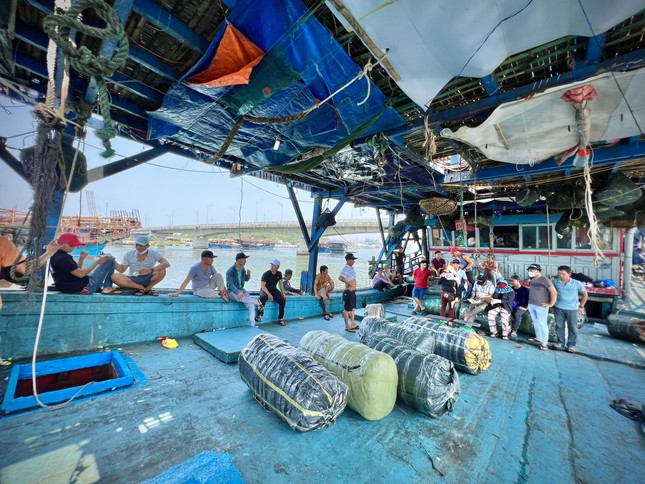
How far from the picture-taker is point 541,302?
5.20m

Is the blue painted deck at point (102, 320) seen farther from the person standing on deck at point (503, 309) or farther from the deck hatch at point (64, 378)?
the person standing on deck at point (503, 309)

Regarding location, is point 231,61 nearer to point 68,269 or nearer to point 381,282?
point 68,269

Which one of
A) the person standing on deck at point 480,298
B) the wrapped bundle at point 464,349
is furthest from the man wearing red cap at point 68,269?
the person standing on deck at point 480,298

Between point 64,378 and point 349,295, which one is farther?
point 349,295

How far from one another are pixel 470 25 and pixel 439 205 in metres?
6.21

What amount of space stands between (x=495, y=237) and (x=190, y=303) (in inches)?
459

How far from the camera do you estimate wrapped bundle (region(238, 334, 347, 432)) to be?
7.45ft

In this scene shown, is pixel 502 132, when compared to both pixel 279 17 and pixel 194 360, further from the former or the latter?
pixel 194 360

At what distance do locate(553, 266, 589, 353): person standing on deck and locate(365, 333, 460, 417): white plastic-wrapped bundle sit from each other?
13.3 ft

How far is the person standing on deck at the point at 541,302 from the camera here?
5080 millimetres

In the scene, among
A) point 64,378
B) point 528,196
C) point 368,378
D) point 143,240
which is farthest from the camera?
point 528,196

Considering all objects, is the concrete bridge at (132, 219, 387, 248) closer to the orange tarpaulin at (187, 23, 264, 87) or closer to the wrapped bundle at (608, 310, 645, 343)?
the wrapped bundle at (608, 310, 645, 343)

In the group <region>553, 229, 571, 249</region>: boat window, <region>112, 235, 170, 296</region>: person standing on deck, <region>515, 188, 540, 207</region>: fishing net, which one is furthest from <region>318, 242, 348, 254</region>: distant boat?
<region>112, 235, 170, 296</region>: person standing on deck

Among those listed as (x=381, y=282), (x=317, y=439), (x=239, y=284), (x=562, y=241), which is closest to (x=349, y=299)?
(x=239, y=284)
